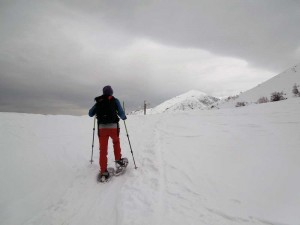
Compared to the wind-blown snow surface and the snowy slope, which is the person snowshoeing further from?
the snowy slope

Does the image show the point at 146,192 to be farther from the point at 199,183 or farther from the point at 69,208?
the point at 69,208

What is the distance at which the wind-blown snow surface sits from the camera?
13.9 feet

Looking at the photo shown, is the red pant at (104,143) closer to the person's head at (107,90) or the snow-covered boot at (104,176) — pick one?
the snow-covered boot at (104,176)

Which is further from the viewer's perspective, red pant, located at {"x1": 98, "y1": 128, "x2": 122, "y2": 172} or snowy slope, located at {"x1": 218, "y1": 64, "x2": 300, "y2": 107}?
snowy slope, located at {"x1": 218, "y1": 64, "x2": 300, "y2": 107}

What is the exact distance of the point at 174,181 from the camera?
Answer: 18.4 ft

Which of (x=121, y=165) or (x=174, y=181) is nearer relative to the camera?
(x=174, y=181)

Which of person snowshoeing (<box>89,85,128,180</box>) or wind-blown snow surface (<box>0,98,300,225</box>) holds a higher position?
person snowshoeing (<box>89,85,128,180</box>)

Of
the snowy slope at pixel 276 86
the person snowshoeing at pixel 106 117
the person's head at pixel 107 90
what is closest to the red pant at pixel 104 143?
the person snowshoeing at pixel 106 117

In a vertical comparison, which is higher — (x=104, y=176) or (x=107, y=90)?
(x=107, y=90)

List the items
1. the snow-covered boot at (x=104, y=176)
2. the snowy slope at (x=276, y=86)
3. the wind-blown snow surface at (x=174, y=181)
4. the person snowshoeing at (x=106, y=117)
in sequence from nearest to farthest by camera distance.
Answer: the wind-blown snow surface at (x=174, y=181) → the snow-covered boot at (x=104, y=176) → the person snowshoeing at (x=106, y=117) → the snowy slope at (x=276, y=86)

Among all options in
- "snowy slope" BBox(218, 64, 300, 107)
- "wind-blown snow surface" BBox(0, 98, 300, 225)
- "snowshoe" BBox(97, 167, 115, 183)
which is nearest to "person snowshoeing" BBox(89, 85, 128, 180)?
"snowshoe" BBox(97, 167, 115, 183)

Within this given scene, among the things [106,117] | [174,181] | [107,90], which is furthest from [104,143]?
[174,181]

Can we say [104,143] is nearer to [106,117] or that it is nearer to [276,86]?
[106,117]

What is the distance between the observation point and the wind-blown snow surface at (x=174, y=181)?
4.24 meters
